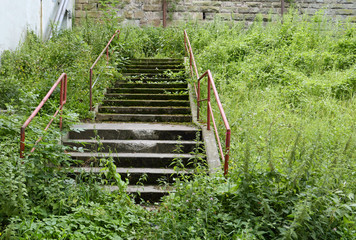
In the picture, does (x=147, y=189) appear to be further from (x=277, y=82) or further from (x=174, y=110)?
(x=277, y=82)

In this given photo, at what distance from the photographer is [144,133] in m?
6.43

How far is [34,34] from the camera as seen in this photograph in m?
9.48

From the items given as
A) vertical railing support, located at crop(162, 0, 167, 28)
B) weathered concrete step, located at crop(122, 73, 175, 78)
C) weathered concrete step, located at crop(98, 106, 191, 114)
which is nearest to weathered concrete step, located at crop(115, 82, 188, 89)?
weathered concrete step, located at crop(122, 73, 175, 78)

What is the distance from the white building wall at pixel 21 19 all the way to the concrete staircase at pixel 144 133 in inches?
103

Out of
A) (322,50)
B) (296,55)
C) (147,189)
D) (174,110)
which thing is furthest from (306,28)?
(147,189)

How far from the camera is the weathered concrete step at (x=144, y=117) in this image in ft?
24.0

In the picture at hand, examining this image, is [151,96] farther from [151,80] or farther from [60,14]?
[60,14]

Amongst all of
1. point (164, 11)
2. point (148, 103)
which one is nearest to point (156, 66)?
point (148, 103)

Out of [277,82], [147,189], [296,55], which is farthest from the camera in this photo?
[296,55]

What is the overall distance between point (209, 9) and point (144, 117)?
9.35 m

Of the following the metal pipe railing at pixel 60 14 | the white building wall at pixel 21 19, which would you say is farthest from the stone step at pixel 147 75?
the metal pipe railing at pixel 60 14

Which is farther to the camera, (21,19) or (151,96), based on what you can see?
(21,19)

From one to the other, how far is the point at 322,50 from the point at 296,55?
3.77ft

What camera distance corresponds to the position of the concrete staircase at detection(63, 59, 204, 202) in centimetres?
512
